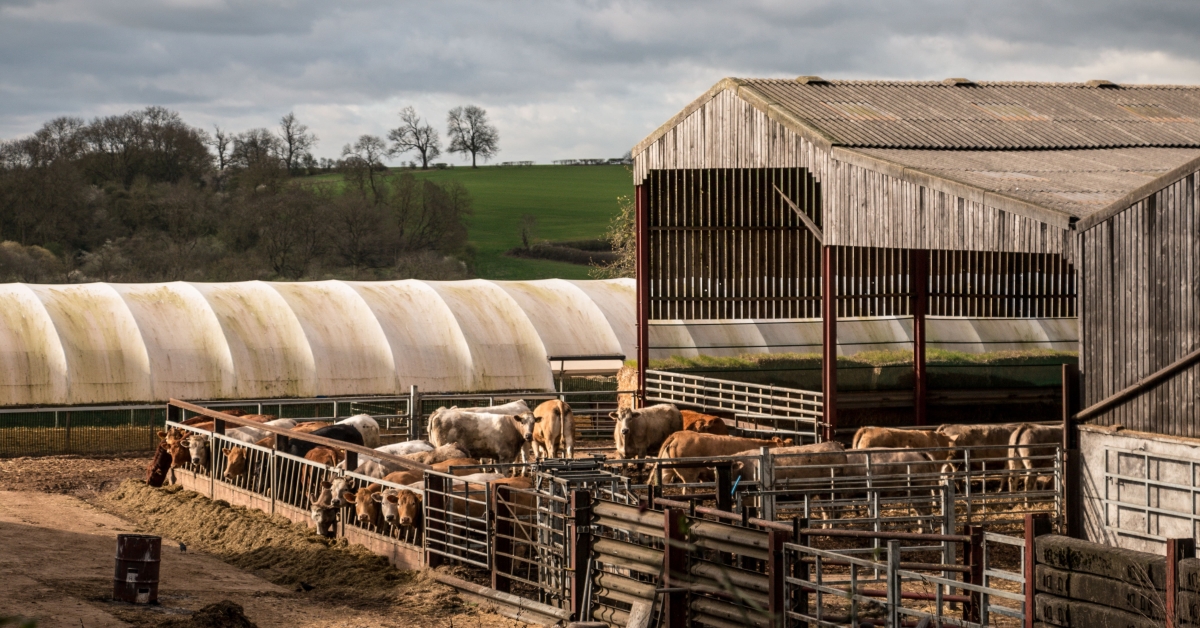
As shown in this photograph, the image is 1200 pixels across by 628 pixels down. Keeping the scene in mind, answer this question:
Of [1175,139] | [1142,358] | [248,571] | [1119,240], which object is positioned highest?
[1175,139]

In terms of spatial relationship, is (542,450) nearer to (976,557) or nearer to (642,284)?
(642,284)

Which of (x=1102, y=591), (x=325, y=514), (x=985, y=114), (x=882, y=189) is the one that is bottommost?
(x=325, y=514)

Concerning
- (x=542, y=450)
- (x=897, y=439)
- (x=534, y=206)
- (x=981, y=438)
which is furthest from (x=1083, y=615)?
(x=534, y=206)

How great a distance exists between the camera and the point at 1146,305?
1560 centimetres

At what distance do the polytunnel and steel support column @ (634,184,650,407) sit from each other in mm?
2186

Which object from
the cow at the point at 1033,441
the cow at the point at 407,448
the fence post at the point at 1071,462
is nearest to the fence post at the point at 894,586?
the fence post at the point at 1071,462

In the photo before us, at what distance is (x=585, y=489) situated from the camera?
12.4 metres

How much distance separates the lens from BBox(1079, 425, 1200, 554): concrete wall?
48.3 feet

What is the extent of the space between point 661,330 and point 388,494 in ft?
65.9

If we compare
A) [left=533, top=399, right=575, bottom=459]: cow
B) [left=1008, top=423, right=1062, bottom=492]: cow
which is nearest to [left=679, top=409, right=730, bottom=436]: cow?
[left=533, top=399, right=575, bottom=459]: cow

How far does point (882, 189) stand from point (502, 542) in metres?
9.40

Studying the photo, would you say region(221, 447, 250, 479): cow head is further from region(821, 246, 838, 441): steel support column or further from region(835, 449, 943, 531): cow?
region(821, 246, 838, 441): steel support column

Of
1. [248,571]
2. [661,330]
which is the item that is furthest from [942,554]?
[661,330]

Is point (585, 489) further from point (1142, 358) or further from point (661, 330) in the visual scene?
point (661, 330)
